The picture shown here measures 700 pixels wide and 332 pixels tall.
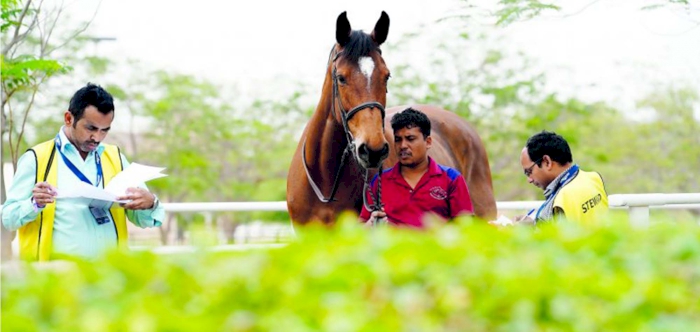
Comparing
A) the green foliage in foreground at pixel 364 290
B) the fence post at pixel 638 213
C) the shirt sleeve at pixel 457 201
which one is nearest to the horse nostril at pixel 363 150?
the shirt sleeve at pixel 457 201

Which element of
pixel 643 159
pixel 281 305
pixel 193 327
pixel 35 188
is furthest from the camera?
pixel 643 159

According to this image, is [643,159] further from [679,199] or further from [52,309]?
[52,309]

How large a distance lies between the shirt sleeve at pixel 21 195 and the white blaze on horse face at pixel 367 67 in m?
1.83

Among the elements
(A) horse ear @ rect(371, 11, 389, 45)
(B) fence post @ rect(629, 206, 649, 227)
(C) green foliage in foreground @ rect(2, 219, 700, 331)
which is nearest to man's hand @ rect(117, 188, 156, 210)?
(A) horse ear @ rect(371, 11, 389, 45)

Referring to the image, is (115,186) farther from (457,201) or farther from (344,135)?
(457,201)

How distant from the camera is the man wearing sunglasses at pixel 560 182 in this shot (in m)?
4.40

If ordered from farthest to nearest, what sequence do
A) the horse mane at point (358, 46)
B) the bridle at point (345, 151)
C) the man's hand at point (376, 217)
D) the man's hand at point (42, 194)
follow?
1. the horse mane at point (358, 46)
2. the bridle at point (345, 151)
3. the man's hand at point (376, 217)
4. the man's hand at point (42, 194)

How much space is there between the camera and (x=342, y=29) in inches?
A: 202

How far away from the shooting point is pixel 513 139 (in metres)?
25.1

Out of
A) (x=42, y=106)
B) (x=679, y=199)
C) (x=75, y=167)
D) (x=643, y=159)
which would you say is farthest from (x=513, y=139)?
(x=75, y=167)

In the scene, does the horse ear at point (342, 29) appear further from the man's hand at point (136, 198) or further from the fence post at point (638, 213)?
the fence post at point (638, 213)

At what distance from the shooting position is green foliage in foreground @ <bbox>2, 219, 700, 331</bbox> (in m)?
1.46

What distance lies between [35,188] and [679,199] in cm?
418

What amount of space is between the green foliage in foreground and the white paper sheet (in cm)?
222
